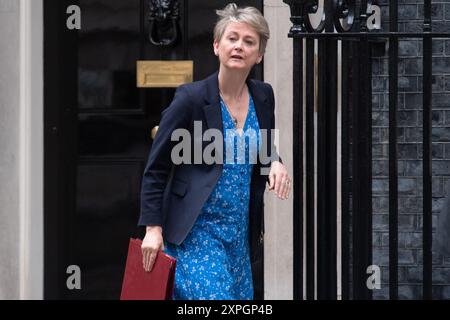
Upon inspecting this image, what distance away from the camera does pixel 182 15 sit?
277 inches

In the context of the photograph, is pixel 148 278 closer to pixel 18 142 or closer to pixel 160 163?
pixel 160 163

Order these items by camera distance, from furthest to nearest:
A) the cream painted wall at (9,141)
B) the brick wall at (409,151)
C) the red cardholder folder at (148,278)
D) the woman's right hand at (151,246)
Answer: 1. the cream painted wall at (9,141)
2. the brick wall at (409,151)
3. the woman's right hand at (151,246)
4. the red cardholder folder at (148,278)

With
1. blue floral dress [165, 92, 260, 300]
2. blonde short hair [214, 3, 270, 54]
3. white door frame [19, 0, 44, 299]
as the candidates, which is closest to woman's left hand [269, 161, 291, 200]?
blue floral dress [165, 92, 260, 300]

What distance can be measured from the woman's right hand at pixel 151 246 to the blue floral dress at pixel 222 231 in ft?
0.37

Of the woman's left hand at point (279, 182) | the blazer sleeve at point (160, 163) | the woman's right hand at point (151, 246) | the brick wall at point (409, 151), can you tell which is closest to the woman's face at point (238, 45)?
the blazer sleeve at point (160, 163)

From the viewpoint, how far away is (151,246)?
4609 millimetres

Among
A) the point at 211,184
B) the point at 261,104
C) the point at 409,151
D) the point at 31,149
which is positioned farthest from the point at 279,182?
the point at 31,149

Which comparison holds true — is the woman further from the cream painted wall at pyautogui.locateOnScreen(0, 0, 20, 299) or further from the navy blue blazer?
the cream painted wall at pyautogui.locateOnScreen(0, 0, 20, 299)

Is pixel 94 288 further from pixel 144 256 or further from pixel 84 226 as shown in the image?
pixel 144 256

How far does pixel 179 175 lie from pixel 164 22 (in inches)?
95.8

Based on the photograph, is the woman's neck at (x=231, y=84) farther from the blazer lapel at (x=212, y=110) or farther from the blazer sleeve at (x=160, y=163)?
the blazer sleeve at (x=160, y=163)

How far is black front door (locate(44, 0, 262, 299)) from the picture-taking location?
704 cm

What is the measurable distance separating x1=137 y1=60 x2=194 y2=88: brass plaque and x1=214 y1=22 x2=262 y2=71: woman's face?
2.32 m

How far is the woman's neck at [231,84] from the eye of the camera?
15.6ft
